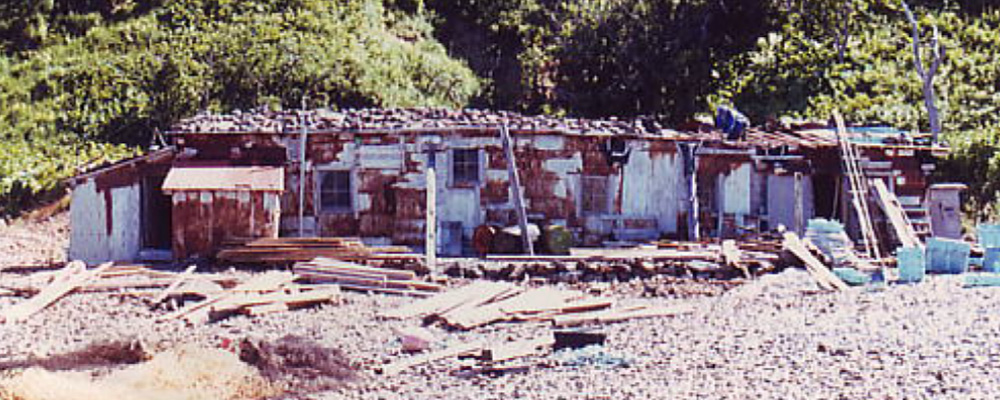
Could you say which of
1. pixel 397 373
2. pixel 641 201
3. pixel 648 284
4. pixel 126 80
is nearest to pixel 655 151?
pixel 641 201

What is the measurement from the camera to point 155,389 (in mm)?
11164

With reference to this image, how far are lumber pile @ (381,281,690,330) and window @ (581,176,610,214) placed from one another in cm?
496

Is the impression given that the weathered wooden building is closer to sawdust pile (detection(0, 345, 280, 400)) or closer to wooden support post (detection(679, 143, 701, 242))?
wooden support post (detection(679, 143, 701, 242))

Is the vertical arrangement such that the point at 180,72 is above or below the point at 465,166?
above

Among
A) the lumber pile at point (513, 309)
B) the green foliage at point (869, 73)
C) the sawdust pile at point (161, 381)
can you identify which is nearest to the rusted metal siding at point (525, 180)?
the lumber pile at point (513, 309)

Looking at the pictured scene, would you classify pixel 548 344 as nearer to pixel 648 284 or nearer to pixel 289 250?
pixel 648 284

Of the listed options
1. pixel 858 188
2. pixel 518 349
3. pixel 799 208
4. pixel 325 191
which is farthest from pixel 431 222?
pixel 858 188

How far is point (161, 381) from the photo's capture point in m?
11.4

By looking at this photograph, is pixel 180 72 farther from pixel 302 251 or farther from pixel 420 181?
pixel 302 251

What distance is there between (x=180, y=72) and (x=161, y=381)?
19707mm

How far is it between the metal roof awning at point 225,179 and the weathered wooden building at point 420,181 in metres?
0.03

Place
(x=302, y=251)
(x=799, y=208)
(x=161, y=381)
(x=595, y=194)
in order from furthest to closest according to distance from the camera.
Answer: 1. (x=799, y=208)
2. (x=595, y=194)
3. (x=302, y=251)
4. (x=161, y=381)

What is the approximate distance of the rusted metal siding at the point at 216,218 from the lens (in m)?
19.5

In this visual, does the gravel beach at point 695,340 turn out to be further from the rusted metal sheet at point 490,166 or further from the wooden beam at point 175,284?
the rusted metal sheet at point 490,166
